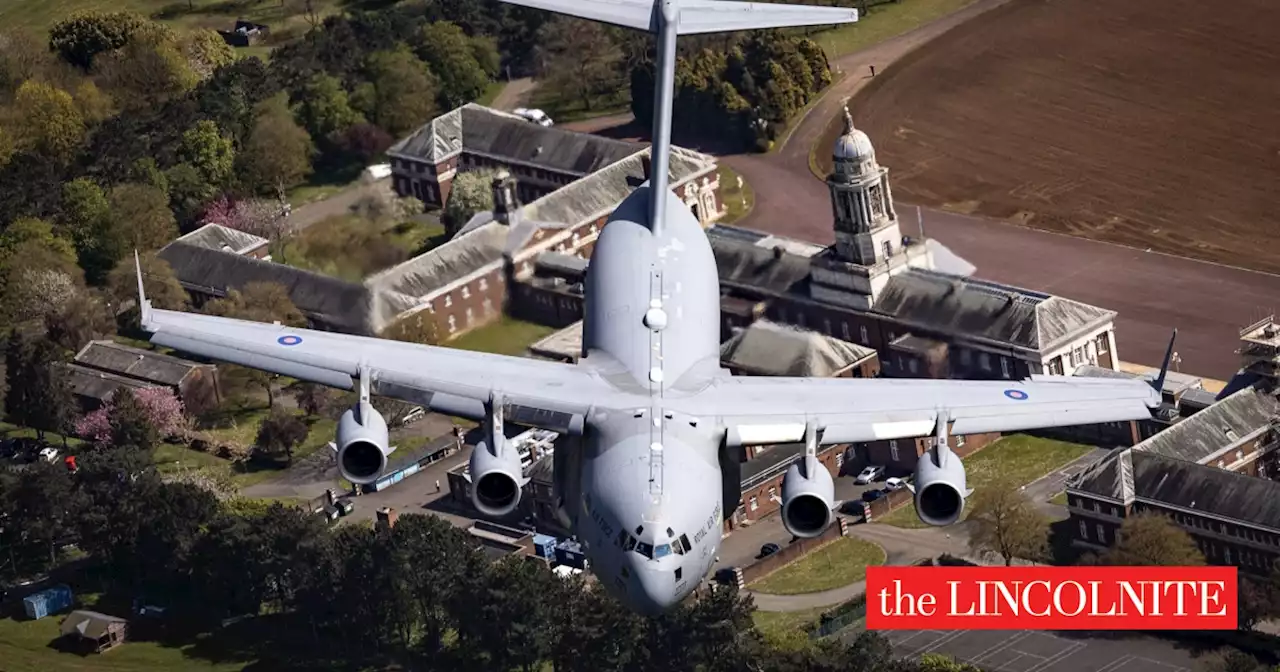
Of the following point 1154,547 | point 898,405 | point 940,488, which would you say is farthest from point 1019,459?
point 940,488

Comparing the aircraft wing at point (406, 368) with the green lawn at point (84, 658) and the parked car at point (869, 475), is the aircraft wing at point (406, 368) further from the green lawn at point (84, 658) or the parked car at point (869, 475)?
the parked car at point (869, 475)

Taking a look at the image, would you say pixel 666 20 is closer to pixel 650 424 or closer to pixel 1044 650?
pixel 650 424

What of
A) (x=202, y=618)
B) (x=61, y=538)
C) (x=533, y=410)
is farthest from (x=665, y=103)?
(x=61, y=538)

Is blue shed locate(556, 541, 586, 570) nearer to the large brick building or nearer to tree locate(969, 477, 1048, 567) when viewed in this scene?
tree locate(969, 477, 1048, 567)

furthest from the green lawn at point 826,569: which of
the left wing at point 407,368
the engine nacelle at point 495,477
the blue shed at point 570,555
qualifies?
the engine nacelle at point 495,477

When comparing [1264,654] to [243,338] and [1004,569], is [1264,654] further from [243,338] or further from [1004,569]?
[243,338]

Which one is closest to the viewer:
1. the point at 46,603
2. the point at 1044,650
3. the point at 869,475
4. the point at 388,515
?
the point at 1044,650
